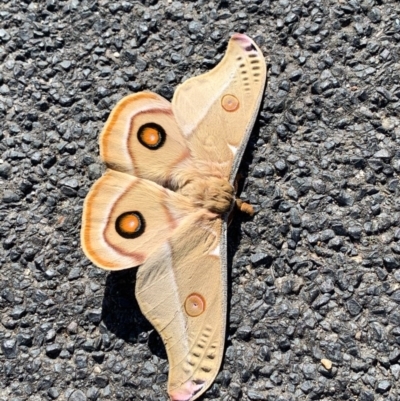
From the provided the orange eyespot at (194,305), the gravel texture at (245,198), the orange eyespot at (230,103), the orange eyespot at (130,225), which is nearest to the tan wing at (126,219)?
the orange eyespot at (130,225)

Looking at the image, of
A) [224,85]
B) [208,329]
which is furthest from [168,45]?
[208,329]

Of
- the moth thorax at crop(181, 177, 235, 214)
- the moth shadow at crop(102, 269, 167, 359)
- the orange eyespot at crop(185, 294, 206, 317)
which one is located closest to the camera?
the orange eyespot at crop(185, 294, 206, 317)

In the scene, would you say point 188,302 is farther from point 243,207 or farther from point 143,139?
point 143,139

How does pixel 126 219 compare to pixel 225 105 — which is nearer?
pixel 126 219

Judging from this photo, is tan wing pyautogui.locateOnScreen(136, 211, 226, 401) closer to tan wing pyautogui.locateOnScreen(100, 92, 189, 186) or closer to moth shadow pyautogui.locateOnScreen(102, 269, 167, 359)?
moth shadow pyautogui.locateOnScreen(102, 269, 167, 359)

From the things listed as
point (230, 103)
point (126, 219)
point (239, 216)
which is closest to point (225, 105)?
point (230, 103)

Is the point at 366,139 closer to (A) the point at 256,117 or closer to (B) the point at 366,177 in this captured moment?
(B) the point at 366,177

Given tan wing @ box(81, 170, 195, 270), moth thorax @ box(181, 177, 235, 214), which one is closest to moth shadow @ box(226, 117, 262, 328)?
moth thorax @ box(181, 177, 235, 214)
